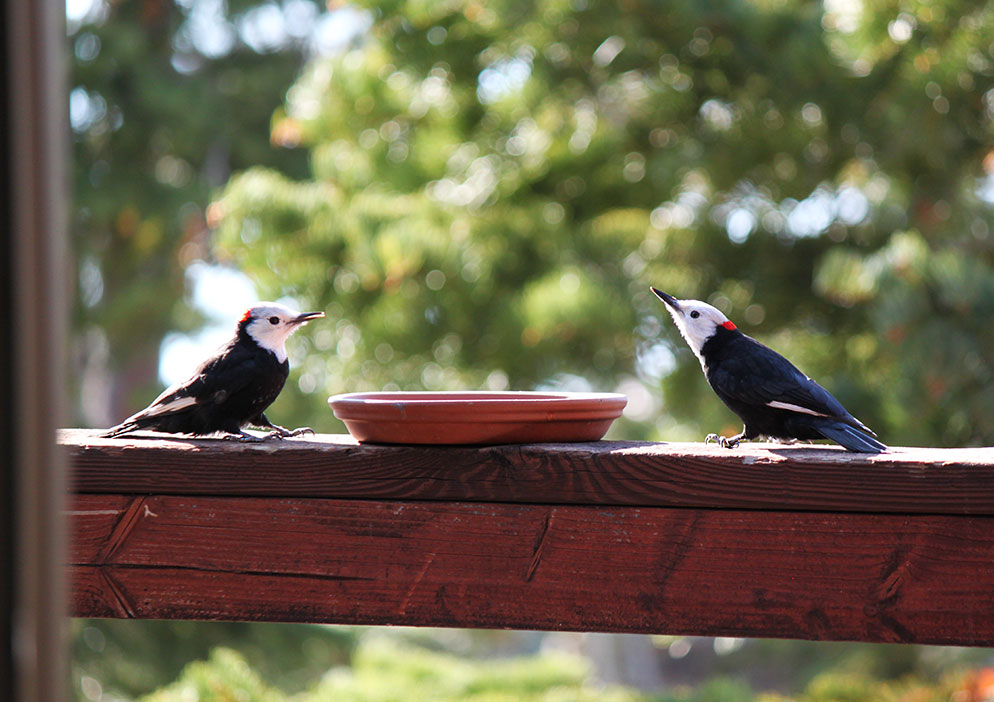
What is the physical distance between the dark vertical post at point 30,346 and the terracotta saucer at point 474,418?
0.50 meters

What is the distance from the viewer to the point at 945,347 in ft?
8.49

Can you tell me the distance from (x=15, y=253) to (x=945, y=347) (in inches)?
104

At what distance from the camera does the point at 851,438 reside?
91 cm

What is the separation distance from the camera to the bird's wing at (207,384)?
1.01 meters

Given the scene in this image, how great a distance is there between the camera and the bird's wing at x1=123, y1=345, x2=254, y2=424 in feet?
3.32

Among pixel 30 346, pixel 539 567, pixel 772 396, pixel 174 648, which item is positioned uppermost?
pixel 30 346

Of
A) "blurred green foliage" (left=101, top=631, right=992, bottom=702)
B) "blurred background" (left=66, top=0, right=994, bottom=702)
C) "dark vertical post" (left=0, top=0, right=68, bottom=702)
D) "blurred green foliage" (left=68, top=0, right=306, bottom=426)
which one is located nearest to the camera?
"dark vertical post" (left=0, top=0, right=68, bottom=702)

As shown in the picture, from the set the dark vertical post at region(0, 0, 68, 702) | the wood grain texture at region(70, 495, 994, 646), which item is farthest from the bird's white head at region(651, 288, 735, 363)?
the dark vertical post at region(0, 0, 68, 702)

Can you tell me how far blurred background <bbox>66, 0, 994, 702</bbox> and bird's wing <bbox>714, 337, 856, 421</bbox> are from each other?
4.98ft

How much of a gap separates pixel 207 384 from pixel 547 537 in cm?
43

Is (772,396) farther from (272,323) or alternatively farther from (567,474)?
(272,323)

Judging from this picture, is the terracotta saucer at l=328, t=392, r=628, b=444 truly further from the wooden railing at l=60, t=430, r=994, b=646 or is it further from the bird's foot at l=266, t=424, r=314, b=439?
the bird's foot at l=266, t=424, r=314, b=439

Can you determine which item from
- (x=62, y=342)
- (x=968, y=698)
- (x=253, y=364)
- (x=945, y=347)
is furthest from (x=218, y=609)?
(x=968, y=698)

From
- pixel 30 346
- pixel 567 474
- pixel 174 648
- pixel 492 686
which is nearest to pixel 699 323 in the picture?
pixel 567 474
